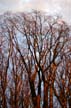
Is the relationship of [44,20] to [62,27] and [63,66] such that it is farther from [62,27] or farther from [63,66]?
[63,66]

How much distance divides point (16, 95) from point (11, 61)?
492 cm

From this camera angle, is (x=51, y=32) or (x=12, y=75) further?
(x=12, y=75)

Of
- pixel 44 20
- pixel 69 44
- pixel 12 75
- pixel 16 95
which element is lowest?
pixel 16 95

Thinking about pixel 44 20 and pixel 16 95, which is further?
pixel 16 95

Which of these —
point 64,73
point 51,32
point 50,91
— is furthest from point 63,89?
point 51,32

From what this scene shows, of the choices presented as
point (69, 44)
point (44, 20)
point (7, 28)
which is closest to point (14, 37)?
point (7, 28)

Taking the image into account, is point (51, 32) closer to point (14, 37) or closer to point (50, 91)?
point (14, 37)

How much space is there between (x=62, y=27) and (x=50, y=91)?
693 centimetres

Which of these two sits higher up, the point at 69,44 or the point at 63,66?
the point at 69,44

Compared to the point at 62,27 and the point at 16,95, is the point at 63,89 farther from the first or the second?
the point at 62,27

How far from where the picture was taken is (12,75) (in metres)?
39.6

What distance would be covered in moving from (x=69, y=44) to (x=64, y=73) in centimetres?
731

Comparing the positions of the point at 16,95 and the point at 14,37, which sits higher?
the point at 14,37

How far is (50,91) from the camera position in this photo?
108 ft
